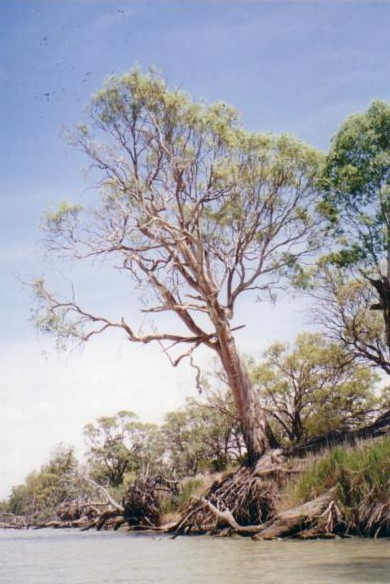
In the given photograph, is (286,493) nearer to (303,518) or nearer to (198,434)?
(303,518)

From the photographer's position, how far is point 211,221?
60.0ft

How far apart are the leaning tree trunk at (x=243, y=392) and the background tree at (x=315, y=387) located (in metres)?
9.29

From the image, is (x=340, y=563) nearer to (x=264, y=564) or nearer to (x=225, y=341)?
(x=264, y=564)

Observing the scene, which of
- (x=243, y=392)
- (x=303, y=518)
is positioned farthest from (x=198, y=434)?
(x=303, y=518)

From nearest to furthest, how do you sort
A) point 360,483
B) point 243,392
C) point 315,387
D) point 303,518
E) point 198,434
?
point 360,483
point 303,518
point 243,392
point 315,387
point 198,434

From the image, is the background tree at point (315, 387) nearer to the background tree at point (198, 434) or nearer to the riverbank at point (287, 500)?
the background tree at point (198, 434)

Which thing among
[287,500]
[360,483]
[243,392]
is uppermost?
[243,392]

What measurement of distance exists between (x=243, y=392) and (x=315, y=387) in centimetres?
1168

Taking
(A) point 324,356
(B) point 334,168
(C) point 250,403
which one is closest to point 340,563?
(C) point 250,403

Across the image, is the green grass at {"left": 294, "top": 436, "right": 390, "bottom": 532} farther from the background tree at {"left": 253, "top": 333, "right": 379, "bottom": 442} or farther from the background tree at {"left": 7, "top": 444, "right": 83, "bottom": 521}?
the background tree at {"left": 7, "top": 444, "right": 83, "bottom": 521}

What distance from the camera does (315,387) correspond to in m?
27.2

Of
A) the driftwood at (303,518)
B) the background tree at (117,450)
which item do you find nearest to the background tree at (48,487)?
the background tree at (117,450)

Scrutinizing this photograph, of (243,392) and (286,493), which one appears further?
(243,392)

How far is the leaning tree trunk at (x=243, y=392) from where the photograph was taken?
16.5 m
